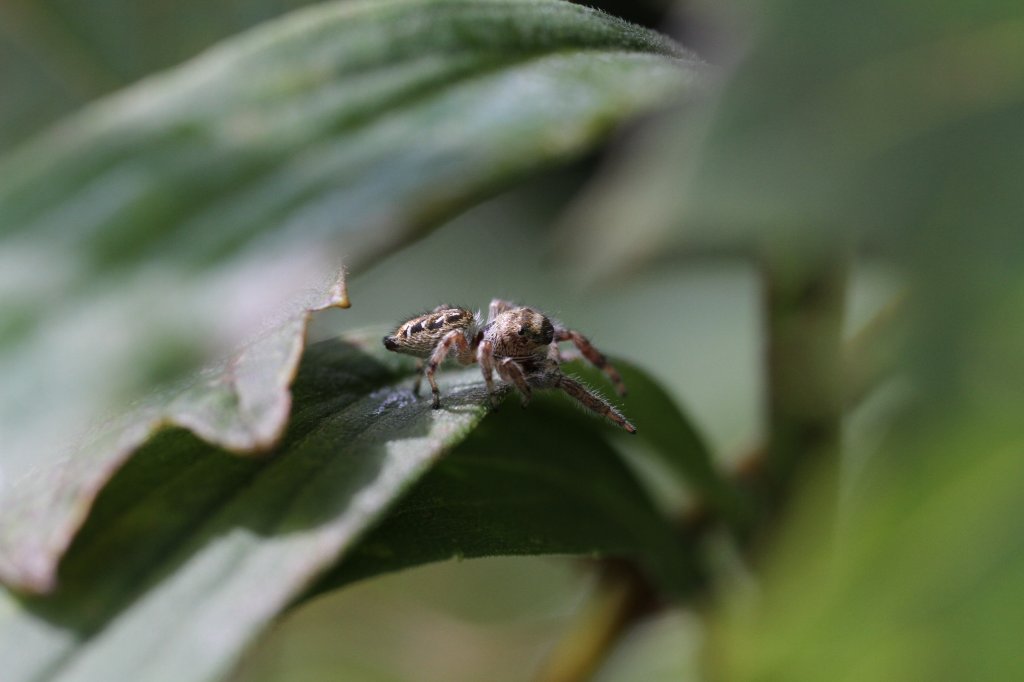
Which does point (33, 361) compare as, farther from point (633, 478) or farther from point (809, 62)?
point (633, 478)

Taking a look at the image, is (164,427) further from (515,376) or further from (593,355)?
(593,355)

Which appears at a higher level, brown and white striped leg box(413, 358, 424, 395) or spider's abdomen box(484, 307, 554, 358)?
brown and white striped leg box(413, 358, 424, 395)

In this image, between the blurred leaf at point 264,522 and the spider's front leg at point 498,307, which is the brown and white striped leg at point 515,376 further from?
the spider's front leg at point 498,307

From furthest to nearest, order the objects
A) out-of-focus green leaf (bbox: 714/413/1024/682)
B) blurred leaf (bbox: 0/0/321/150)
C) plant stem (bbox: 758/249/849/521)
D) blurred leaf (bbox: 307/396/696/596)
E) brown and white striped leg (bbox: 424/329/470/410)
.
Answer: blurred leaf (bbox: 0/0/321/150)
plant stem (bbox: 758/249/849/521)
brown and white striped leg (bbox: 424/329/470/410)
blurred leaf (bbox: 307/396/696/596)
out-of-focus green leaf (bbox: 714/413/1024/682)

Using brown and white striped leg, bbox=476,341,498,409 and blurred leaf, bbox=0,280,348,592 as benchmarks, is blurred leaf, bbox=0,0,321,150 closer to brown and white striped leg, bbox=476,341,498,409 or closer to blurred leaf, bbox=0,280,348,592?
brown and white striped leg, bbox=476,341,498,409

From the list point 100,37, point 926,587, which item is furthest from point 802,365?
point 100,37

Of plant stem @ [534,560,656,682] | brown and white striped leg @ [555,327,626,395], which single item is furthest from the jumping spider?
plant stem @ [534,560,656,682]

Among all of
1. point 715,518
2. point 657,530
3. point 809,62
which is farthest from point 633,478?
point 809,62
